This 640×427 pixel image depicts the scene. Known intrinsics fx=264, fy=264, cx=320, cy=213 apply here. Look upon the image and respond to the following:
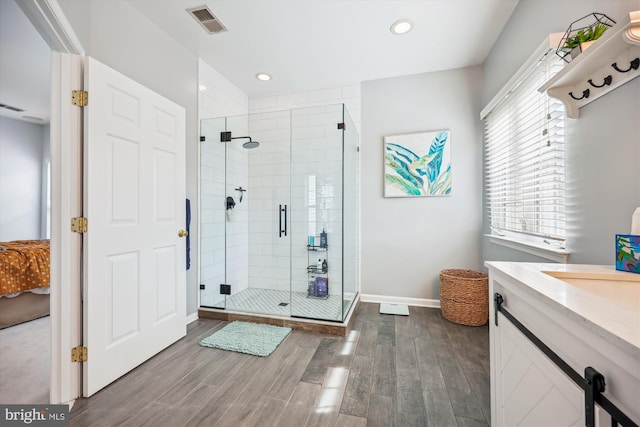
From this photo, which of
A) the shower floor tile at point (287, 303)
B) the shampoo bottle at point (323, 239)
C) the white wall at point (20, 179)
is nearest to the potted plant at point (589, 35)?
the shampoo bottle at point (323, 239)

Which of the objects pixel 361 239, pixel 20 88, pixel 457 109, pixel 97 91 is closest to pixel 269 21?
pixel 97 91

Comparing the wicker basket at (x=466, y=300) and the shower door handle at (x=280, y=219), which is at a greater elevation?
the shower door handle at (x=280, y=219)

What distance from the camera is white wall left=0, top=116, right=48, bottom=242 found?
172 inches

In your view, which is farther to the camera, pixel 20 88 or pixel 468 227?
pixel 20 88

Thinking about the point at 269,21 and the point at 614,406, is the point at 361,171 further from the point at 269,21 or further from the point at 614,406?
the point at 614,406

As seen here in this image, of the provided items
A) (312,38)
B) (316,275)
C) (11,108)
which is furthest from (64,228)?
(11,108)

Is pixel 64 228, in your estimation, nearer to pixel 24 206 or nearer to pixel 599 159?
pixel 599 159

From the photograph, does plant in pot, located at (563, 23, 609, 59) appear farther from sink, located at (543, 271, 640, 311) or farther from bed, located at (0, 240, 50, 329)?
bed, located at (0, 240, 50, 329)

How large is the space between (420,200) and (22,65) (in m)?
4.63

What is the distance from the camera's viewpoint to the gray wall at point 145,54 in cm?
174

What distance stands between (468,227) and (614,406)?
8.77 feet

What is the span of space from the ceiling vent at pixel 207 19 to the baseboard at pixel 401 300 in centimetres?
310

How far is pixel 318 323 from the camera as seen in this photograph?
2.37m

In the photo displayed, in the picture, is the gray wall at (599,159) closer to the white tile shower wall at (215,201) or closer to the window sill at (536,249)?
the window sill at (536,249)
